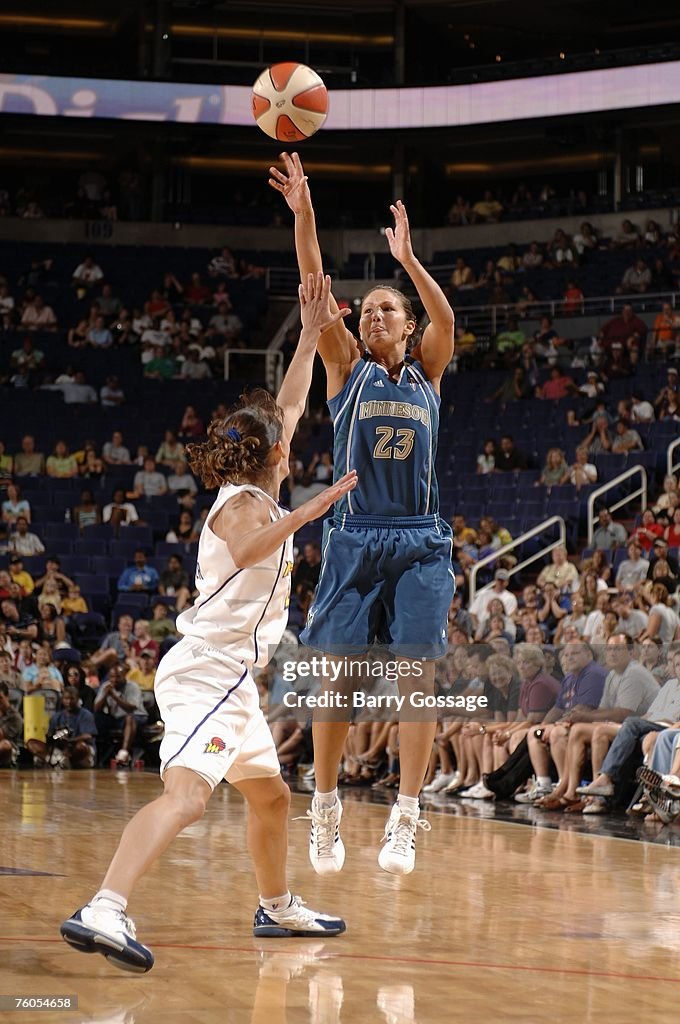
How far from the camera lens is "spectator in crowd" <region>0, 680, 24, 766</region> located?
13000 mm

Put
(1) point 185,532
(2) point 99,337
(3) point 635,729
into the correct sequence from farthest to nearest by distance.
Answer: (2) point 99,337 < (1) point 185,532 < (3) point 635,729

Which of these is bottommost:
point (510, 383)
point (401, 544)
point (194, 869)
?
point (194, 869)

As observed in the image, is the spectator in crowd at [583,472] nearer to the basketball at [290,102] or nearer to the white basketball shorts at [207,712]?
the basketball at [290,102]

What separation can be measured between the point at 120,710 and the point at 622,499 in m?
6.19

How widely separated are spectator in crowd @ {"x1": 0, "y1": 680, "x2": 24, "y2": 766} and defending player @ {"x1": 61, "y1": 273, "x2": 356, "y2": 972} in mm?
8436

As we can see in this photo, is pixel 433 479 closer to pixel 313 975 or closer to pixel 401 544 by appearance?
pixel 401 544

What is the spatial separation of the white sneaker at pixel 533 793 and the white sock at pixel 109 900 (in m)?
6.45

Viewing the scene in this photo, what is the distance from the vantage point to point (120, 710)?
44.1 feet

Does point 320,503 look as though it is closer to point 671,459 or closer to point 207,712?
point 207,712

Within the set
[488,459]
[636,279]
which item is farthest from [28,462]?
[636,279]

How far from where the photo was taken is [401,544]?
5707 mm

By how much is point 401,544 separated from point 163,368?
15.4 meters

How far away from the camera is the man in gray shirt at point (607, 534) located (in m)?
14.2

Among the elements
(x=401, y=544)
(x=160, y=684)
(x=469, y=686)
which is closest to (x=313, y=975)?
(x=160, y=684)
